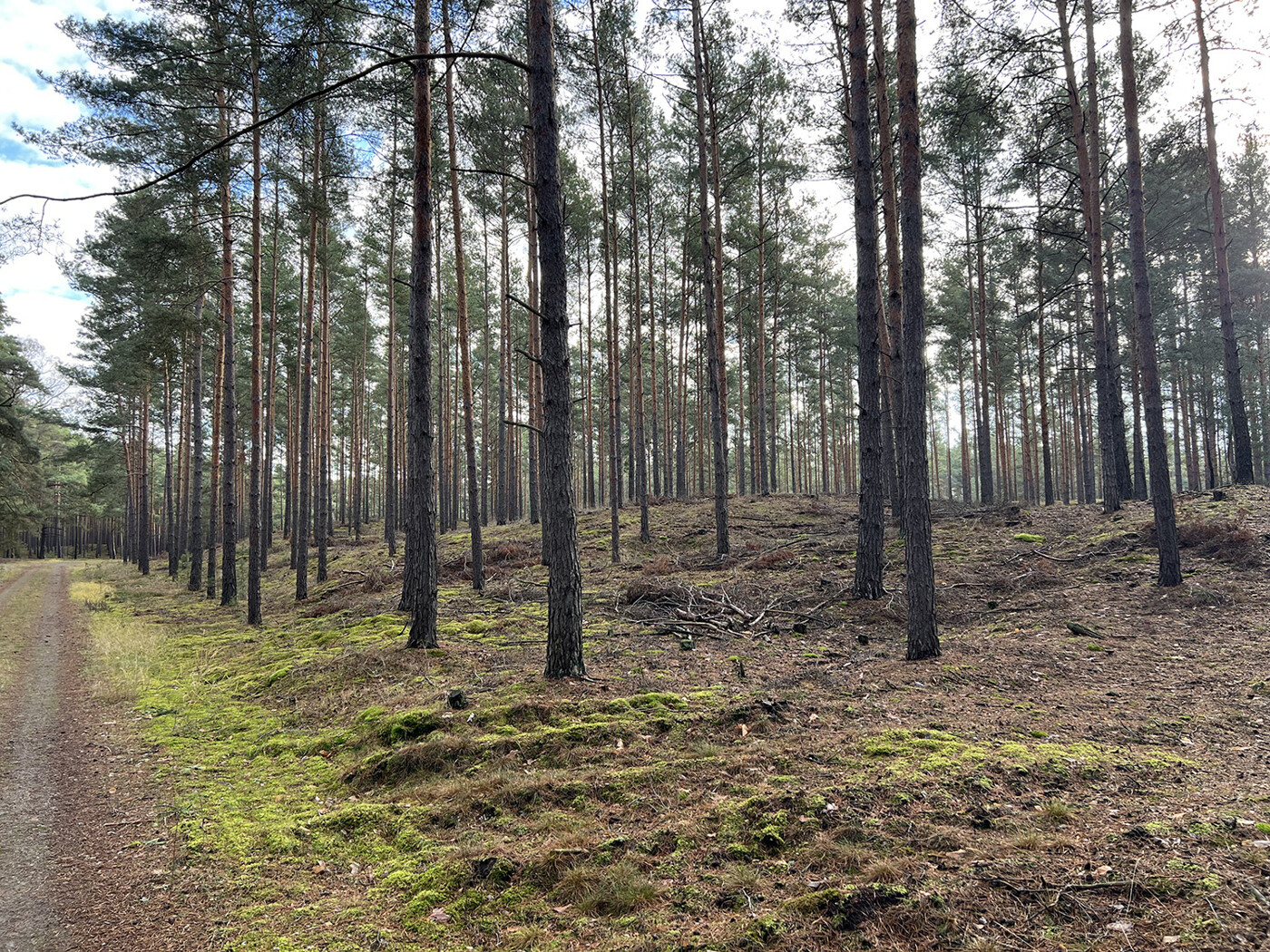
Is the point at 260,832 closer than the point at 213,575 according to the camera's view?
Yes

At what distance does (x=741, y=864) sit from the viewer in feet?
10.5

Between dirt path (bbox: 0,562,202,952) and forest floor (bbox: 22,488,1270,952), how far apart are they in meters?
0.12

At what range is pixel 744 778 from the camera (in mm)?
4047

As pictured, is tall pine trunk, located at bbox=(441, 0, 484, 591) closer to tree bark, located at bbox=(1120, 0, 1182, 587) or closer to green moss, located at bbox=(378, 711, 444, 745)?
green moss, located at bbox=(378, 711, 444, 745)

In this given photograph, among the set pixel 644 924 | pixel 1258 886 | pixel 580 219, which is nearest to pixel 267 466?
pixel 580 219

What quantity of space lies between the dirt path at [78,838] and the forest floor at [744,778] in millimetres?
120

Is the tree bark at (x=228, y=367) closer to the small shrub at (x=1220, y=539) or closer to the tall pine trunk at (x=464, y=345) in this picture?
the tall pine trunk at (x=464, y=345)

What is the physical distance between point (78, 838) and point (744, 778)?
4.72 meters

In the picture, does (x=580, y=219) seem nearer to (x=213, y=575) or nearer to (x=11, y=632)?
(x=213, y=575)

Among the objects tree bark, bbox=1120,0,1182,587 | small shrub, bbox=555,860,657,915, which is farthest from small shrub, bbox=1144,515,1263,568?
small shrub, bbox=555,860,657,915

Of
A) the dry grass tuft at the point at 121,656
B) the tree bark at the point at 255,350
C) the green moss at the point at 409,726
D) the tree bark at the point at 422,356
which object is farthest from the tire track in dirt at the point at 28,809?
the tree bark at the point at 422,356

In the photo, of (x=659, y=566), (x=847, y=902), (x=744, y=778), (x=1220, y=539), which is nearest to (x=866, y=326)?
(x=659, y=566)

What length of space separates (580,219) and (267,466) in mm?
16374

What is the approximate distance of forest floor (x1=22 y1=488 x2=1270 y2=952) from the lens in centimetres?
276
